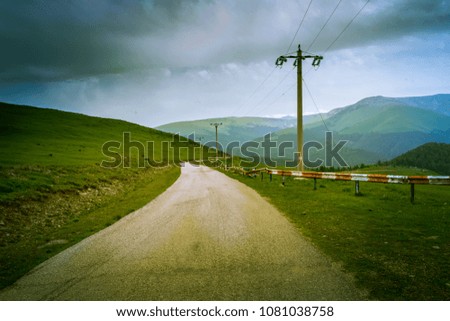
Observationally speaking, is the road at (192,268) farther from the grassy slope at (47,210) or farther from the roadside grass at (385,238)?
the grassy slope at (47,210)

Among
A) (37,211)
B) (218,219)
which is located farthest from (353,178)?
(37,211)

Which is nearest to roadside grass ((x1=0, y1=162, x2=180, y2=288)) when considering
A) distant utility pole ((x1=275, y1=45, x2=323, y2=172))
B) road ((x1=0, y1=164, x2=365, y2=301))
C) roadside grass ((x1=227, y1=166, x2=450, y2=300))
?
road ((x1=0, y1=164, x2=365, y2=301))

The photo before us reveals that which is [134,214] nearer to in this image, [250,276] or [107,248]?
[107,248]

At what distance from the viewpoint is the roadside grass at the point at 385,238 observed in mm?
5090

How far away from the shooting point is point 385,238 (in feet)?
26.4

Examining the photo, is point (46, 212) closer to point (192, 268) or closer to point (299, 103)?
point (192, 268)

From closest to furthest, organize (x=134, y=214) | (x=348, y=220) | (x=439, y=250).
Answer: (x=439, y=250), (x=348, y=220), (x=134, y=214)

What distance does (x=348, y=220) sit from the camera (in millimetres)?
10422

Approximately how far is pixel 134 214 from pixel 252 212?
16.8 ft

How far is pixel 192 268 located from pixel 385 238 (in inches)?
212

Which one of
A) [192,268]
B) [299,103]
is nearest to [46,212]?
[192,268]

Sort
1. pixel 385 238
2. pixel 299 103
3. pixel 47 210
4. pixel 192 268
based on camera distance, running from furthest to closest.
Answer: pixel 299 103 < pixel 47 210 < pixel 385 238 < pixel 192 268

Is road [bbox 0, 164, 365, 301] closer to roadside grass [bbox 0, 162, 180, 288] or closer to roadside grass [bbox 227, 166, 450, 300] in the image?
roadside grass [bbox 227, 166, 450, 300]

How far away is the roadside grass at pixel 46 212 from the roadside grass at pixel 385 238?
7.17 metres
